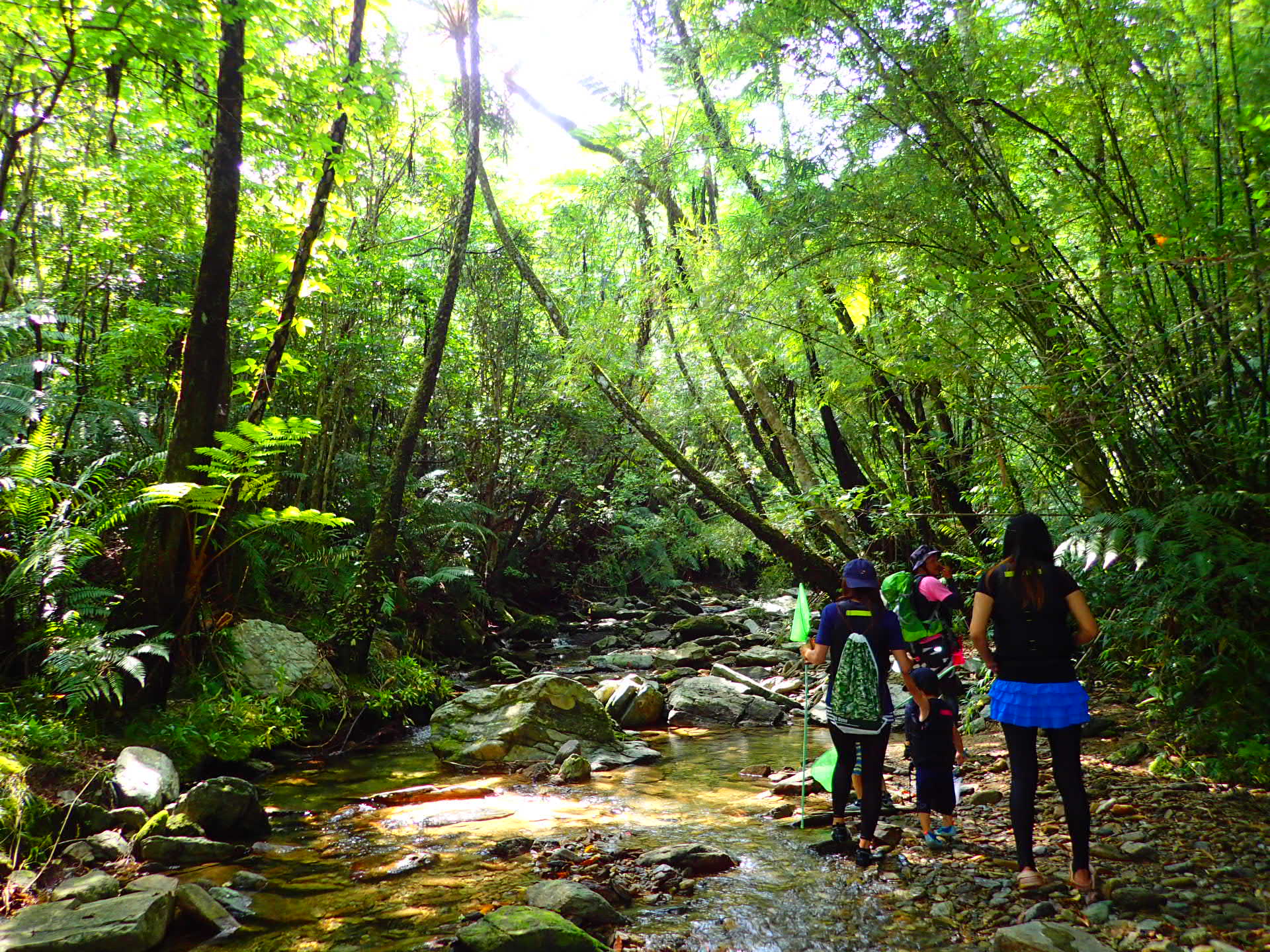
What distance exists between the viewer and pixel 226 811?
488 centimetres

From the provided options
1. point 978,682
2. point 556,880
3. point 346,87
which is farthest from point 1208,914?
point 346,87

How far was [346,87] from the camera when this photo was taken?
21.2 ft

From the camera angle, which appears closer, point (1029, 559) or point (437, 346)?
point (1029, 559)

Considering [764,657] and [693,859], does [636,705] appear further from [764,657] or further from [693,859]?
[693,859]

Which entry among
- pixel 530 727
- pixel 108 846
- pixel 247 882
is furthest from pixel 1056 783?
pixel 530 727

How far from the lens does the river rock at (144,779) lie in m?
4.71

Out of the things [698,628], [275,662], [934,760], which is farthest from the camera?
[698,628]

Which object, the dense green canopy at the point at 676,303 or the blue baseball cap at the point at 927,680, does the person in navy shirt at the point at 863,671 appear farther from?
the dense green canopy at the point at 676,303

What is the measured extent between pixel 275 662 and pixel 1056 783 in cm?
707

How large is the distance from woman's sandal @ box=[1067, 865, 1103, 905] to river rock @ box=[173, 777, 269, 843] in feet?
16.1

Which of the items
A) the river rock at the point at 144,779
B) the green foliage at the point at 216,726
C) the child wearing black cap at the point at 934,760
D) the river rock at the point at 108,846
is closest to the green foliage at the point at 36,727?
the river rock at the point at 144,779

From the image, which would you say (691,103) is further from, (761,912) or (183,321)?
(761,912)

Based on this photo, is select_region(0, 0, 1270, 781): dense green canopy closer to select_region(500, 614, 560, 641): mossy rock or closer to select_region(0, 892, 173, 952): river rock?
select_region(500, 614, 560, 641): mossy rock

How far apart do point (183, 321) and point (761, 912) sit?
8.42m
